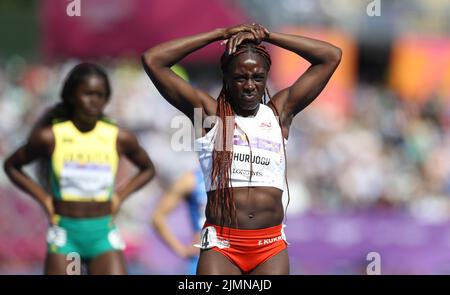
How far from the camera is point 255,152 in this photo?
6.96 m

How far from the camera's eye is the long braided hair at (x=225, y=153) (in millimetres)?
6883

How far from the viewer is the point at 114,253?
8.91 meters

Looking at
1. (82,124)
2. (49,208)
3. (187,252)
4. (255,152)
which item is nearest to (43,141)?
(82,124)

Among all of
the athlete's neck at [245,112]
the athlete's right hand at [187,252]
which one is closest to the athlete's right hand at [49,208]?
the athlete's right hand at [187,252]

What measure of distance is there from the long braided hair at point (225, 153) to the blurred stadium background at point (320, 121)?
12.6 ft

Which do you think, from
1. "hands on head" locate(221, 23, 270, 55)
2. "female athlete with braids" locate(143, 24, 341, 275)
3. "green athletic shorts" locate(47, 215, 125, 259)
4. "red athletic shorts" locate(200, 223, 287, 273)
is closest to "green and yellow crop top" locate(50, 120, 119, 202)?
"green athletic shorts" locate(47, 215, 125, 259)

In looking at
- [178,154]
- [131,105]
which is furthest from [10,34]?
[178,154]

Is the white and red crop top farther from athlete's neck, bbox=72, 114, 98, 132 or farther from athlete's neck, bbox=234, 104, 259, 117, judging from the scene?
athlete's neck, bbox=72, 114, 98, 132

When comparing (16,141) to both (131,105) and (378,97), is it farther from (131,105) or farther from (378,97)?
(378,97)

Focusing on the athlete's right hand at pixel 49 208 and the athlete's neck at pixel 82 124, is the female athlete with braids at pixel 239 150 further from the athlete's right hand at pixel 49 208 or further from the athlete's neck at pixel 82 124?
the athlete's right hand at pixel 49 208

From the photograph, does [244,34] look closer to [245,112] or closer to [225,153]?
[245,112]

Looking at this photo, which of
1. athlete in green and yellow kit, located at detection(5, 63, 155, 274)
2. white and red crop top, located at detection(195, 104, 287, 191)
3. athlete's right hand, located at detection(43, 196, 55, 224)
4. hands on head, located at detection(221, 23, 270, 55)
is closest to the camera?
hands on head, located at detection(221, 23, 270, 55)

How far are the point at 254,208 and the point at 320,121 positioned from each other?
36.9 ft

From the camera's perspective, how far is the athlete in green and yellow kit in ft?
29.2
